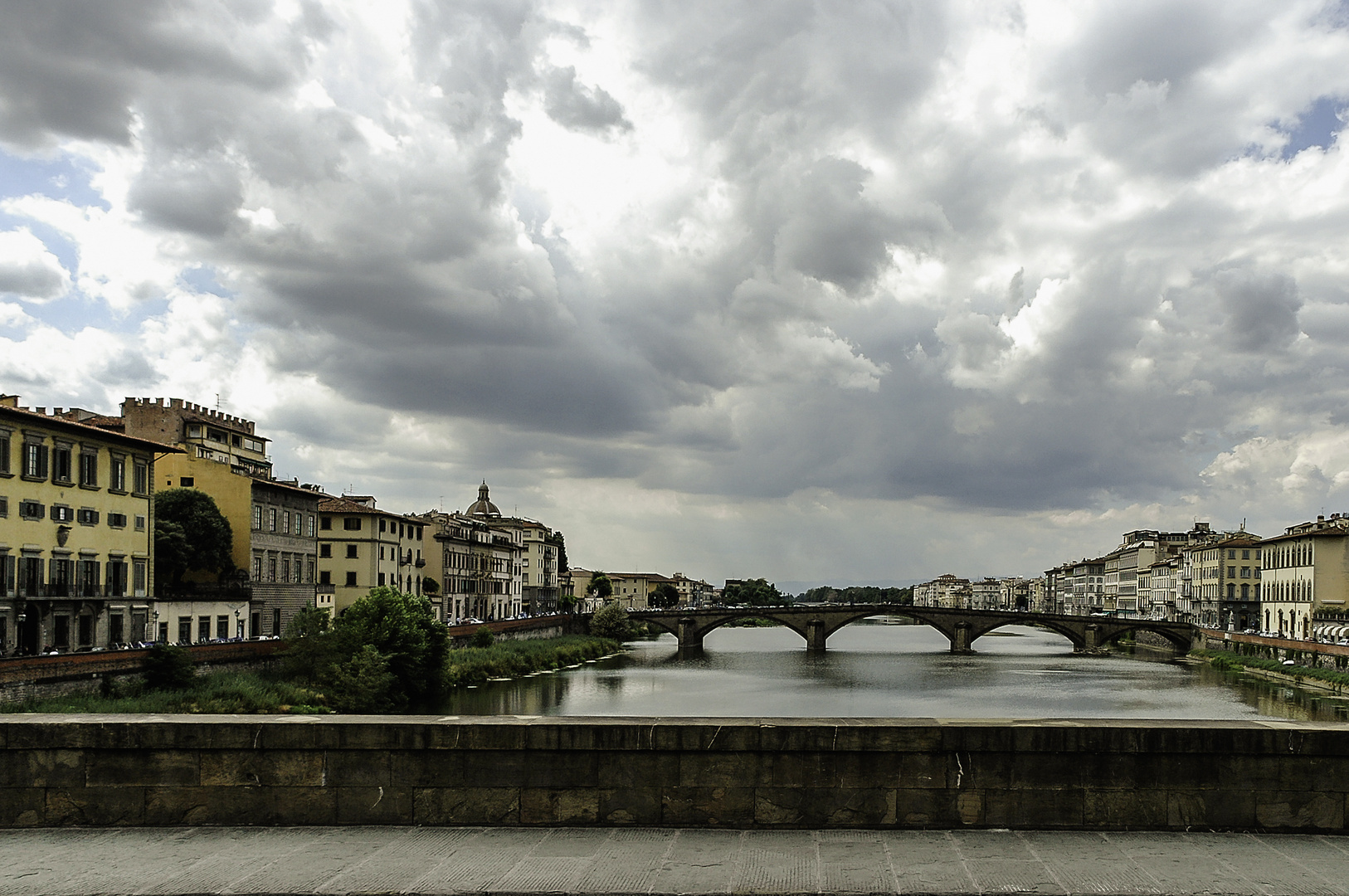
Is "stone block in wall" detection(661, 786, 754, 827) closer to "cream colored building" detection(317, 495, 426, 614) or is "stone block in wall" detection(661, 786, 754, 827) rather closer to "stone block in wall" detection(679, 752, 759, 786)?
"stone block in wall" detection(679, 752, 759, 786)

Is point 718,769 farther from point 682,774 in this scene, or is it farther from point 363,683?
point 363,683

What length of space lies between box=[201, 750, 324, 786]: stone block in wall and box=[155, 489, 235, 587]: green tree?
47.0 meters

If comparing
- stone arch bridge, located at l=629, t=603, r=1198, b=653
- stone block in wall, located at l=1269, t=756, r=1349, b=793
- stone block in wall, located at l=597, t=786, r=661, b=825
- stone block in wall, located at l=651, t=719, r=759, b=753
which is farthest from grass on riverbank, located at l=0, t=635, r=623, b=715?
stone arch bridge, located at l=629, t=603, r=1198, b=653

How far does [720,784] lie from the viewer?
25.2 feet

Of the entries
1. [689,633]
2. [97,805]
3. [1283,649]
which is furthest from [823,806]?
[689,633]

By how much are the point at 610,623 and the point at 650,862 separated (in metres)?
98.0

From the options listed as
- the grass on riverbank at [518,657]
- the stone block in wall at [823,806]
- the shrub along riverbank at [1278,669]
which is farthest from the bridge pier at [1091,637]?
the stone block in wall at [823,806]

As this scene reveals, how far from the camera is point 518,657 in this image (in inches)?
2739

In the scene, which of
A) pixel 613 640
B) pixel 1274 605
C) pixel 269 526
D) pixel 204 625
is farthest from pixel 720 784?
pixel 1274 605

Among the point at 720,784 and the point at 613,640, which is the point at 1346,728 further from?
the point at 613,640

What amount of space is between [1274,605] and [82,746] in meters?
102

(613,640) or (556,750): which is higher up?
(556,750)

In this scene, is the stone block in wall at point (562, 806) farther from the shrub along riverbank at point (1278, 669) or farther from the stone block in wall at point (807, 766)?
the shrub along riverbank at point (1278, 669)

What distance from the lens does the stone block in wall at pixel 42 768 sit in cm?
782
